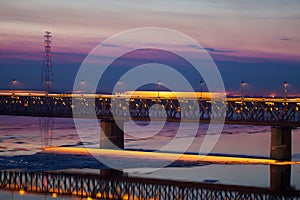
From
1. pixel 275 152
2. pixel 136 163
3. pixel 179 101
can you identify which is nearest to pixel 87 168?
pixel 136 163

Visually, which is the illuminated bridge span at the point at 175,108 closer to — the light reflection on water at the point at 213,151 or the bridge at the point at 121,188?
the light reflection on water at the point at 213,151

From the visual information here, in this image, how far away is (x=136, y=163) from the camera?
63.4 meters

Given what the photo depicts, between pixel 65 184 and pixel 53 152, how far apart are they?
952 inches

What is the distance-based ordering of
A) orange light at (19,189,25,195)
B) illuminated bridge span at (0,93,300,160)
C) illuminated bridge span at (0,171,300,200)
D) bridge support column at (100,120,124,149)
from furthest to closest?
bridge support column at (100,120,124,149) → illuminated bridge span at (0,93,300,160) → illuminated bridge span at (0,171,300,200) → orange light at (19,189,25,195)

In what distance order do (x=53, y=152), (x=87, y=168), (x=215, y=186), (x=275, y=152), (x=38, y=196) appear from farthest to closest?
(x=53, y=152)
(x=275, y=152)
(x=87, y=168)
(x=215, y=186)
(x=38, y=196)

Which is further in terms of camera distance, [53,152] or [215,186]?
[53,152]

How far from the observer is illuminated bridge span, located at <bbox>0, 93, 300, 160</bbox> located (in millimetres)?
70812

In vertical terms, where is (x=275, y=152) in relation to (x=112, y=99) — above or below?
below

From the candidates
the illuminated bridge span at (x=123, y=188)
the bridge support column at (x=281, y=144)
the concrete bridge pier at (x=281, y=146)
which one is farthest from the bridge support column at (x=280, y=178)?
the bridge support column at (x=281, y=144)

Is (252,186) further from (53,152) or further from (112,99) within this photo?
(112,99)

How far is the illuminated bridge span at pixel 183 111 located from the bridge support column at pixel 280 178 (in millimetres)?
6569

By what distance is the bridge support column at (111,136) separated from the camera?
261 feet

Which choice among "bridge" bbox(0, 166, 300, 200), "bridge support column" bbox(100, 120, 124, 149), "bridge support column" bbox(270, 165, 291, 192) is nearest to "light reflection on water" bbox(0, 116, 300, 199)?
"bridge support column" bbox(270, 165, 291, 192)

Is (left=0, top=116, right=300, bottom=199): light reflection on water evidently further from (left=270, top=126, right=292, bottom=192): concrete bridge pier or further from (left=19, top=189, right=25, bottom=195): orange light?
(left=19, top=189, right=25, bottom=195): orange light
